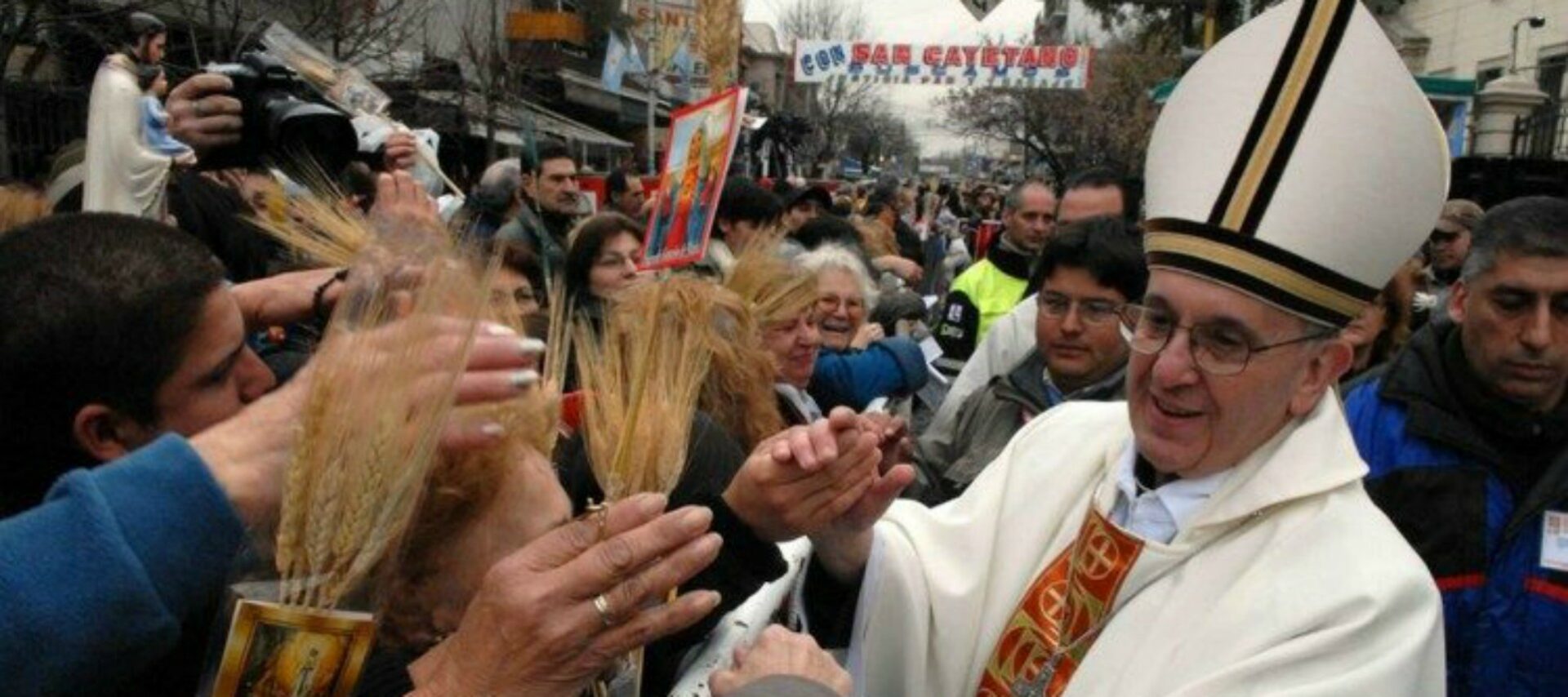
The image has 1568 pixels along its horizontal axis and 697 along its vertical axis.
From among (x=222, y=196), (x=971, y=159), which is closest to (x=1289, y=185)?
(x=222, y=196)

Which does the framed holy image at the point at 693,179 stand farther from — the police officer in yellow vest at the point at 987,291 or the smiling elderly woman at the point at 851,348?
the police officer in yellow vest at the point at 987,291

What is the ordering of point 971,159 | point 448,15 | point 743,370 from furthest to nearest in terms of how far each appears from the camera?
point 971,159 → point 448,15 → point 743,370

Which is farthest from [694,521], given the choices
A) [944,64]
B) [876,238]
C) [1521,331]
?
[944,64]

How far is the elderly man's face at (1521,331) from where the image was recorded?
291cm

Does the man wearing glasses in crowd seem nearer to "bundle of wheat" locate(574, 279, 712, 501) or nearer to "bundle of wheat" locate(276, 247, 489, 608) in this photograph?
"bundle of wheat" locate(574, 279, 712, 501)

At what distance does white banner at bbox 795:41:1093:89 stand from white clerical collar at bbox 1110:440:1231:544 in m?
25.7

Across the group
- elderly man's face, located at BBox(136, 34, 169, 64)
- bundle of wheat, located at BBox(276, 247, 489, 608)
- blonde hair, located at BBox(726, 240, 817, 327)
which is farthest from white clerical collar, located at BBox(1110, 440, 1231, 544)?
elderly man's face, located at BBox(136, 34, 169, 64)

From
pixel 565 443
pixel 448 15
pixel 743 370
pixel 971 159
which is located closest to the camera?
pixel 565 443

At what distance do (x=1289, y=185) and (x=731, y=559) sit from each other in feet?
3.70

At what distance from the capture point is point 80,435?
4.92 ft

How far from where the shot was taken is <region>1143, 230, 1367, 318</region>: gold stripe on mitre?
1.92 m

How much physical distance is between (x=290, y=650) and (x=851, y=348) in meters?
3.22

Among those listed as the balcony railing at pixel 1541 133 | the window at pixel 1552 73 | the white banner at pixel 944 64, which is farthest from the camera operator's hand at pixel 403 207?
the white banner at pixel 944 64

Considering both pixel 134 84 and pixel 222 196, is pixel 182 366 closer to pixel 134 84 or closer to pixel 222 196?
pixel 134 84
